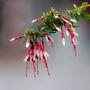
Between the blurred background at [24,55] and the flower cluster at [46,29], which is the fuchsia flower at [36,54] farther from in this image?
the blurred background at [24,55]

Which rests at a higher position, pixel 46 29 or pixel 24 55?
→ pixel 24 55

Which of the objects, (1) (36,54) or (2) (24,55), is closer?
(1) (36,54)

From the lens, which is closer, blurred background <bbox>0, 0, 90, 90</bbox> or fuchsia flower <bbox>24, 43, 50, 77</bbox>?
fuchsia flower <bbox>24, 43, 50, 77</bbox>

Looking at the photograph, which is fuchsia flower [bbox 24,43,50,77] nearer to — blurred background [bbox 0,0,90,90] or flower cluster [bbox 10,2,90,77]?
flower cluster [bbox 10,2,90,77]

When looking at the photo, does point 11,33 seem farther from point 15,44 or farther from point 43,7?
point 43,7

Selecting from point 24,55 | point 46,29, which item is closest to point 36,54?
point 46,29

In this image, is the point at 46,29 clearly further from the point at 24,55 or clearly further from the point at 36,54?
the point at 24,55

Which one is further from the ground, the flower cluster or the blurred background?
the blurred background

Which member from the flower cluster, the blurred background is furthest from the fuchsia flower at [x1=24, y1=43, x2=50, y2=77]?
the blurred background
